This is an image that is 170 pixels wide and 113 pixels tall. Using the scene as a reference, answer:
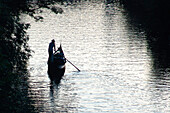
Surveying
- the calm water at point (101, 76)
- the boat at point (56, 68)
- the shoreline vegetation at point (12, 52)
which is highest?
the shoreline vegetation at point (12, 52)

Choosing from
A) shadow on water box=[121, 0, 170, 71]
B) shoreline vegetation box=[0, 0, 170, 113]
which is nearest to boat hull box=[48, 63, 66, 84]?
shoreline vegetation box=[0, 0, 170, 113]

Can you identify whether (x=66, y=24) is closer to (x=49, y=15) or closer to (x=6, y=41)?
(x=49, y=15)

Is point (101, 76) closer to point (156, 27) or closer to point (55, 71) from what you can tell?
point (55, 71)

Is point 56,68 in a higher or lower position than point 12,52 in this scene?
lower

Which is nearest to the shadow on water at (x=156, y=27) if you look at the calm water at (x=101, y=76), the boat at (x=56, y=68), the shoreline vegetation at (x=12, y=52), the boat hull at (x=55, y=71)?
the calm water at (x=101, y=76)

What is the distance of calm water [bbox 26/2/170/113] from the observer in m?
32.8

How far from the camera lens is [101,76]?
4234cm

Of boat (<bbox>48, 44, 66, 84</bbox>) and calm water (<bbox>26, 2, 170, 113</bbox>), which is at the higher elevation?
boat (<bbox>48, 44, 66, 84</bbox>)

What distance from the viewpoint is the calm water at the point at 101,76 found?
107 ft

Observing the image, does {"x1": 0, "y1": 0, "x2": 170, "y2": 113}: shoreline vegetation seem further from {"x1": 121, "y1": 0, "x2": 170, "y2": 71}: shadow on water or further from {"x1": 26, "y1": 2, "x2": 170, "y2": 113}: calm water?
{"x1": 26, "y1": 2, "x2": 170, "y2": 113}: calm water

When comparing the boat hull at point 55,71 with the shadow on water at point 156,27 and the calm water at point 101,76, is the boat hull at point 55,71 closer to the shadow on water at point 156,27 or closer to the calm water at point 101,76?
the calm water at point 101,76

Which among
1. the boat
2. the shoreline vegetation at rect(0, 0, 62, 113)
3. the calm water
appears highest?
the shoreline vegetation at rect(0, 0, 62, 113)

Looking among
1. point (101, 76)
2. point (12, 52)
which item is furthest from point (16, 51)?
point (101, 76)

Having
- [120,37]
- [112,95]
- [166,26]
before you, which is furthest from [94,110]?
[166,26]
